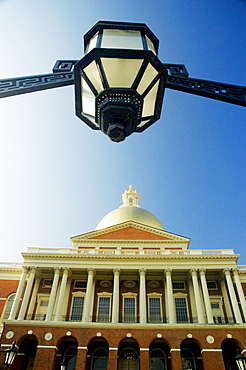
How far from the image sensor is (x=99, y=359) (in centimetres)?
3331

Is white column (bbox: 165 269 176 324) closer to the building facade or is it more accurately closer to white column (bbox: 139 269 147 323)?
the building facade

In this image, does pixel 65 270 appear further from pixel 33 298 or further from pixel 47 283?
pixel 33 298

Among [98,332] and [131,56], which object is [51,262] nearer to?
[98,332]

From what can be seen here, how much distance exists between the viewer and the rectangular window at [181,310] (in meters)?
34.6

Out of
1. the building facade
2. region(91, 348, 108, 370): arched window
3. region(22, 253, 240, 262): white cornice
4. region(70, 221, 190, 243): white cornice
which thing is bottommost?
region(91, 348, 108, 370): arched window

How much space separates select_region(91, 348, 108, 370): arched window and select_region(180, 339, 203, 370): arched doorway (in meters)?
8.08

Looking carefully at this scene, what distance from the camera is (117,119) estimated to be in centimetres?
341

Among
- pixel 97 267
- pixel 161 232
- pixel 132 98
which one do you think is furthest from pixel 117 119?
pixel 161 232

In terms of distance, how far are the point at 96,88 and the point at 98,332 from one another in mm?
32034

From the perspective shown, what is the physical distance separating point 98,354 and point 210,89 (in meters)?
35.7

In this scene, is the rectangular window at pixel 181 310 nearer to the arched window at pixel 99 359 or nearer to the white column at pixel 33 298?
the arched window at pixel 99 359

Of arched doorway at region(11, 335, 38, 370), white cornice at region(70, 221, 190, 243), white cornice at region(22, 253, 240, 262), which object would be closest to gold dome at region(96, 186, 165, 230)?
white cornice at region(70, 221, 190, 243)

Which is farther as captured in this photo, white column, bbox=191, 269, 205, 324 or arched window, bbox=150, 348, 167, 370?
arched window, bbox=150, 348, 167, 370

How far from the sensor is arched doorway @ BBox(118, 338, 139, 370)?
32.5 m
